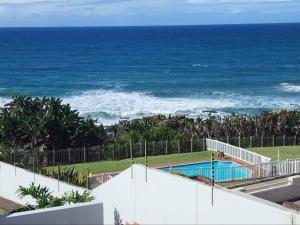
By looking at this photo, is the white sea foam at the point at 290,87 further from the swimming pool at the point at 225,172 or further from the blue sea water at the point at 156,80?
the swimming pool at the point at 225,172


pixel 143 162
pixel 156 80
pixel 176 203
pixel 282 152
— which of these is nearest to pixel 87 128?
pixel 143 162

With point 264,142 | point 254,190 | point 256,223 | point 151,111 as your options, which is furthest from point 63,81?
point 256,223

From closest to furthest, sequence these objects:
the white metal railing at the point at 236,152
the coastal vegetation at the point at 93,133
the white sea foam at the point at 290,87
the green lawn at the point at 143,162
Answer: the green lawn at the point at 143,162 → the white metal railing at the point at 236,152 → the coastal vegetation at the point at 93,133 → the white sea foam at the point at 290,87

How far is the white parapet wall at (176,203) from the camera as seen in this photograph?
1141 centimetres

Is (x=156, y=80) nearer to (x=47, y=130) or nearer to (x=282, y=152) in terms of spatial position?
(x=282, y=152)

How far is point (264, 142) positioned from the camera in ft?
107

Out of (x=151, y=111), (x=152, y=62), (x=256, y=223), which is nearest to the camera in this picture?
(x=256, y=223)

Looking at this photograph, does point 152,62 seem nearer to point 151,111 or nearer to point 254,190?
point 151,111

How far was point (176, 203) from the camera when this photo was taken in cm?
1354

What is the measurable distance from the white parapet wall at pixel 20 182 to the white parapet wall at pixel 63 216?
3420mm

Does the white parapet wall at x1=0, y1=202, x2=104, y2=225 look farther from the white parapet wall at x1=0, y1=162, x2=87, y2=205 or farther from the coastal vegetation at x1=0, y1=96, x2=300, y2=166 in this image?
the coastal vegetation at x1=0, y1=96, x2=300, y2=166

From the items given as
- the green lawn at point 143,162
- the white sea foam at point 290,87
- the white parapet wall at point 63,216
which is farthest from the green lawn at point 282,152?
the white sea foam at point 290,87

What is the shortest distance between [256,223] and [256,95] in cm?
5563

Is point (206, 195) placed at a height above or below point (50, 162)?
above
